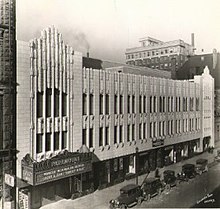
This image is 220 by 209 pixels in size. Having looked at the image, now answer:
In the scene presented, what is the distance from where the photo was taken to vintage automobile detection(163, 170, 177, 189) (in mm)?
14141

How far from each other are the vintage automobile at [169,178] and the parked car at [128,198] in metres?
2.16

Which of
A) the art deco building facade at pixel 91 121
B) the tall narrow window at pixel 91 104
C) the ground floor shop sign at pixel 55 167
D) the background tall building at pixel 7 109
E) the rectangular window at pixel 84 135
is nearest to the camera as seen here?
the background tall building at pixel 7 109

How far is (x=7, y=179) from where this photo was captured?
30.0ft

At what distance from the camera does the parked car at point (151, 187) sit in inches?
498

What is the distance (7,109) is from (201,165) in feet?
32.6

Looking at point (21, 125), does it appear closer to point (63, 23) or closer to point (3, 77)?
point (3, 77)

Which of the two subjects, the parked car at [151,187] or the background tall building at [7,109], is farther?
the parked car at [151,187]

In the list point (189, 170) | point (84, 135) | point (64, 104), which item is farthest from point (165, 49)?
point (189, 170)

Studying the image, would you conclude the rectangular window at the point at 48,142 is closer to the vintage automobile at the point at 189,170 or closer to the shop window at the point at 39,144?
the shop window at the point at 39,144

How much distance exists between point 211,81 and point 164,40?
10.6ft

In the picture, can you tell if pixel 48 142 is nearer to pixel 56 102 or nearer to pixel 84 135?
pixel 56 102

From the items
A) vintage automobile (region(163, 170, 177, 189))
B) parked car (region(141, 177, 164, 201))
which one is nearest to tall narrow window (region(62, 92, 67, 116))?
parked car (region(141, 177, 164, 201))

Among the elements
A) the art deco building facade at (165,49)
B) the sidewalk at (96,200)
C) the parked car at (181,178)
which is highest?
the art deco building facade at (165,49)

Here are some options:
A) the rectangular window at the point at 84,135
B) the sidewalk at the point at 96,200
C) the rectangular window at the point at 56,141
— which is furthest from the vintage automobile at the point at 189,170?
the rectangular window at the point at 56,141
